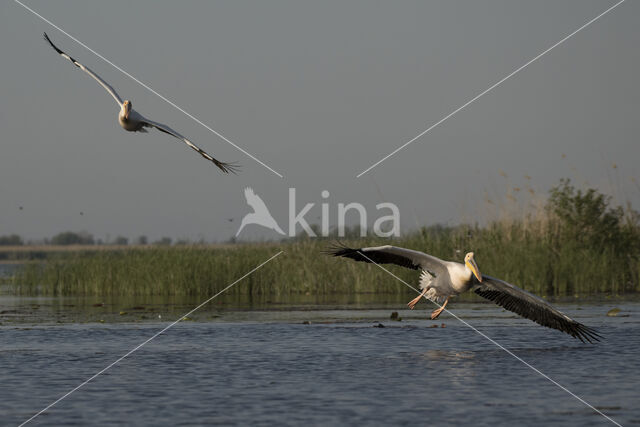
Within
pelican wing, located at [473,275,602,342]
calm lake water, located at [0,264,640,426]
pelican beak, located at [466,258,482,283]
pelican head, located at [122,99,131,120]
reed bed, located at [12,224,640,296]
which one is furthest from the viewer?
reed bed, located at [12,224,640,296]

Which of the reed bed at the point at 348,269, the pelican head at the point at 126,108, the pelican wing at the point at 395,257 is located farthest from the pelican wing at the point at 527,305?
the reed bed at the point at 348,269

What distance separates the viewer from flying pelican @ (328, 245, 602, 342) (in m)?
13.9

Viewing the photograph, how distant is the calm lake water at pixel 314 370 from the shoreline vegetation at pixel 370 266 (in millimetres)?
4917

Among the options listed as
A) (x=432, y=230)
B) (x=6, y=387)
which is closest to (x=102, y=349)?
(x=6, y=387)

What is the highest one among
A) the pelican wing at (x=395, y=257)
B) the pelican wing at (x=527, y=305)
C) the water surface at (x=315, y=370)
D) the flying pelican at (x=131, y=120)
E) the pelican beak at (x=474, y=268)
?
the flying pelican at (x=131, y=120)

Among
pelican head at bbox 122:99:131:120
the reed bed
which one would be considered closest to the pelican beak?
pelican head at bbox 122:99:131:120

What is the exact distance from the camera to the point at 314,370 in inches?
482

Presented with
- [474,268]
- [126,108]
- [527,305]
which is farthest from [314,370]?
[126,108]

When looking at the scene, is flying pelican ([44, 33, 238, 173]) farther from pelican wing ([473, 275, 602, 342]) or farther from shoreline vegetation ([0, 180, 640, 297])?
shoreline vegetation ([0, 180, 640, 297])

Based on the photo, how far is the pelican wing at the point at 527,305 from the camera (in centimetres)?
1368

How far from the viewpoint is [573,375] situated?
11789 mm

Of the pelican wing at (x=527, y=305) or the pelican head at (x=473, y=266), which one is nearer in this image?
the pelican wing at (x=527, y=305)

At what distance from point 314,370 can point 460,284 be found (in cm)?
321

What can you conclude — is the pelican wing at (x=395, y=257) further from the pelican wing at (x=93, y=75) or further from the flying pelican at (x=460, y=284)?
the pelican wing at (x=93, y=75)
